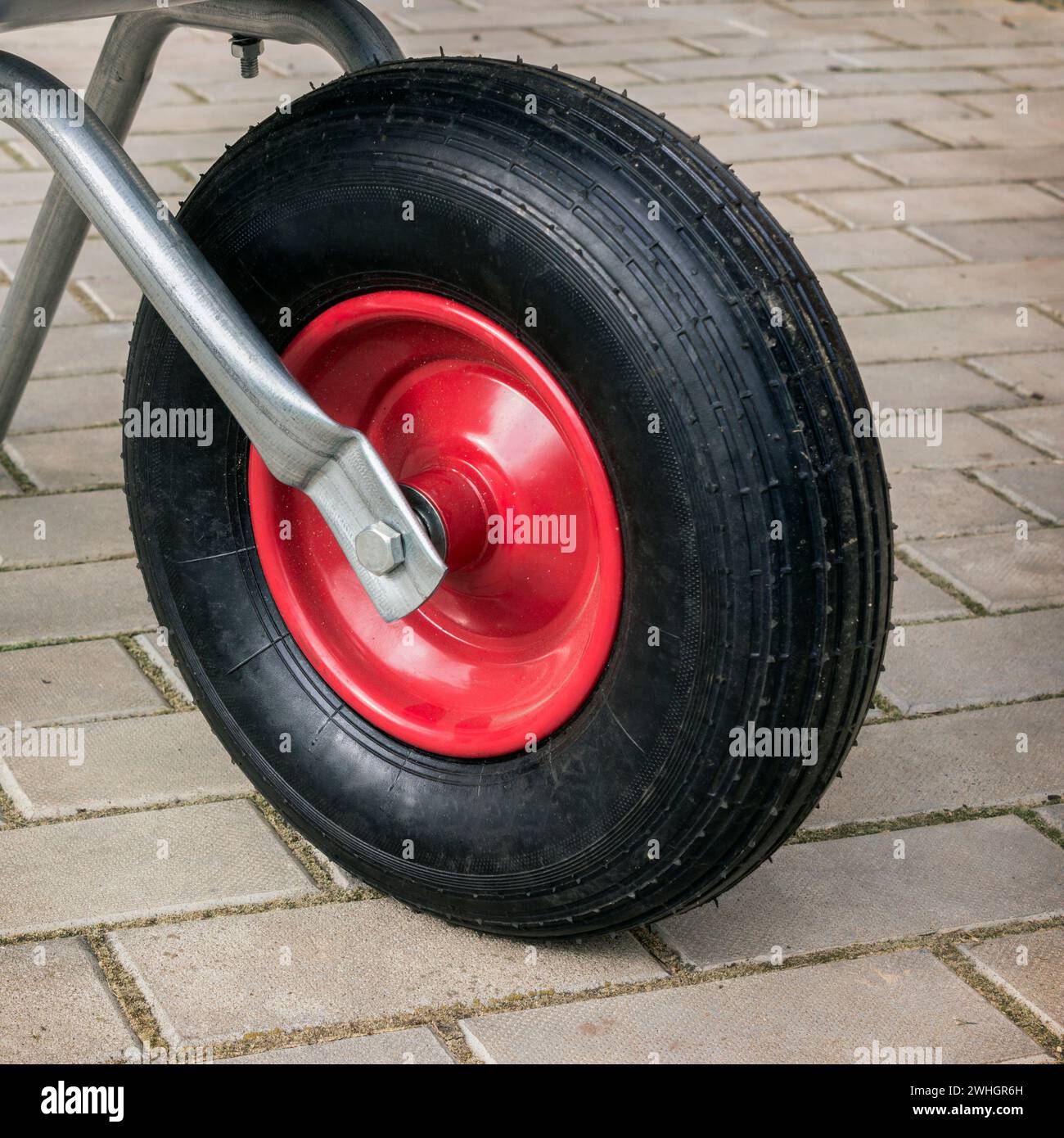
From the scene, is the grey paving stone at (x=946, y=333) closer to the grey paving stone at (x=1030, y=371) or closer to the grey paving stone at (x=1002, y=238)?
the grey paving stone at (x=1030, y=371)

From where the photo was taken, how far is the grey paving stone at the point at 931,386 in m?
3.26

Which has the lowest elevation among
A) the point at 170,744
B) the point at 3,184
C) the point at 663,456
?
the point at 170,744

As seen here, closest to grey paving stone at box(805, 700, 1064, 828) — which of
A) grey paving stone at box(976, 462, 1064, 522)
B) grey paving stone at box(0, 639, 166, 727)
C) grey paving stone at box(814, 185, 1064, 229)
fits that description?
grey paving stone at box(976, 462, 1064, 522)

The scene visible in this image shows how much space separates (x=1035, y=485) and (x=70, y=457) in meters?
1.77

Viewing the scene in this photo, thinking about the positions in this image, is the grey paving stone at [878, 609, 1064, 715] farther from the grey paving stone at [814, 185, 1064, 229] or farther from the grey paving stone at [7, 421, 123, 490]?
the grey paving stone at [814, 185, 1064, 229]

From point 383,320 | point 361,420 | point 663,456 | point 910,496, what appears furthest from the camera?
point 910,496

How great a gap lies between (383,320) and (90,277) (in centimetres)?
230

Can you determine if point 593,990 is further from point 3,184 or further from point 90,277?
point 3,184

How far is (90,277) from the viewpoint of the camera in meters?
3.77

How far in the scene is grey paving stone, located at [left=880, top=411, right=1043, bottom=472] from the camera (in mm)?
3021

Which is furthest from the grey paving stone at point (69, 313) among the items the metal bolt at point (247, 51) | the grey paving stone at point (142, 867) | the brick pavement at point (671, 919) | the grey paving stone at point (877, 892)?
the grey paving stone at point (877, 892)

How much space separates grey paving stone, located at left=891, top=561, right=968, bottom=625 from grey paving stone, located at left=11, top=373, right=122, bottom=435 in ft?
4.91

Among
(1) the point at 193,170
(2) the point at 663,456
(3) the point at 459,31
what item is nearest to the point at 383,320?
(2) the point at 663,456

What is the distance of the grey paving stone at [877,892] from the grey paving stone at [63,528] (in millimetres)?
1295
